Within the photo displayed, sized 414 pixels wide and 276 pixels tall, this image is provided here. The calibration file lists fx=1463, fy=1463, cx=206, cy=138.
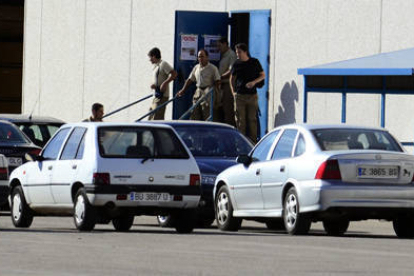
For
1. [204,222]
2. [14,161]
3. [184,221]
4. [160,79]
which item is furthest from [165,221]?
[160,79]

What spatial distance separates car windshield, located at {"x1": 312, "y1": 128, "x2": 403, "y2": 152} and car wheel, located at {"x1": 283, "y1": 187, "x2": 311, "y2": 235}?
0.71m

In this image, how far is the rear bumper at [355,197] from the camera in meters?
16.6

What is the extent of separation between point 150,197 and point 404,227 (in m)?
3.03

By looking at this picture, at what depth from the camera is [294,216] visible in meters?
17.2

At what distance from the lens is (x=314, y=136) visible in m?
17.4

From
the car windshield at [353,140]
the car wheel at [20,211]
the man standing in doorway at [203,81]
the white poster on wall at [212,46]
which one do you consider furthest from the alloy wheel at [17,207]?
the white poster on wall at [212,46]

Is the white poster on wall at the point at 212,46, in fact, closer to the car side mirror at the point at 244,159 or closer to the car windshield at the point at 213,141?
the car windshield at the point at 213,141

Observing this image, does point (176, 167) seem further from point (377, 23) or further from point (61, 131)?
point (377, 23)

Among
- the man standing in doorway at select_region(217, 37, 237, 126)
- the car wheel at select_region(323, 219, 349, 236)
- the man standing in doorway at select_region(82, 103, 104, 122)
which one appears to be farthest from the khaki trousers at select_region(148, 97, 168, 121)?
the car wheel at select_region(323, 219, 349, 236)

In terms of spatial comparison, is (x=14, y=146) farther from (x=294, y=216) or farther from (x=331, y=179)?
(x=331, y=179)

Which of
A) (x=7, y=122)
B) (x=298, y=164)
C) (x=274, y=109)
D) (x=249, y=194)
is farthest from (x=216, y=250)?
(x=274, y=109)

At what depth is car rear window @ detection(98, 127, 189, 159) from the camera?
17688 millimetres

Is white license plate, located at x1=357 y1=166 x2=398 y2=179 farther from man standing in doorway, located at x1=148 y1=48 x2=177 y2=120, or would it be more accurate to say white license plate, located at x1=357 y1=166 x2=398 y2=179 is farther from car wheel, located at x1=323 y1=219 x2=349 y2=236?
man standing in doorway, located at x1=148 y1=48 x2=177 y2=120

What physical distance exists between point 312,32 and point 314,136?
11.1 meters
